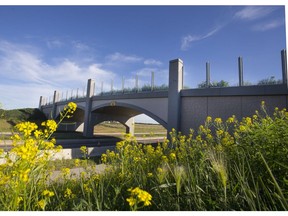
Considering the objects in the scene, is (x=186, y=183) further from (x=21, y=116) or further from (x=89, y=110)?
(x=21, y=116)

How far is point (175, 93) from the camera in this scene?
14.0 metres

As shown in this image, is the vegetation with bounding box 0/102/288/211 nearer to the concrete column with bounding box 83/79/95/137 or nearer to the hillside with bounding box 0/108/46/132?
the concrete column with bounding box 83/79/95/137

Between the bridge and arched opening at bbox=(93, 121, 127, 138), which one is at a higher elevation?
the bridge

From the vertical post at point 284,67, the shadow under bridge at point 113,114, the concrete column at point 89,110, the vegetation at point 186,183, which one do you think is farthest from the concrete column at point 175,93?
the concrete column at point 89,110

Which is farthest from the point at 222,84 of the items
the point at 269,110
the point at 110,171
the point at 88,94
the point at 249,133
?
the point at 88,94

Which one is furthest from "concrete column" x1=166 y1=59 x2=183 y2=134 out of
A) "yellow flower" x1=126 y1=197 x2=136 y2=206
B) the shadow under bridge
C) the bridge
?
"yellow flower" x1=126 y1=197 x2=136 y2=206

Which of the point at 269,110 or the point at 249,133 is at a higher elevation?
the point at 269,110

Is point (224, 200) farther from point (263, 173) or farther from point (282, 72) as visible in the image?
point (282, 72)

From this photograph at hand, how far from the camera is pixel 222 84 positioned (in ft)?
38.9

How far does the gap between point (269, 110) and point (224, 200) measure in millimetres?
9806

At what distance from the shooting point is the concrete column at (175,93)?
13.7 m

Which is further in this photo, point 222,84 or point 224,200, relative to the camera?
point 222,84

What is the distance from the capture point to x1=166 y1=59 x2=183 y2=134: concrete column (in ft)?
45.0

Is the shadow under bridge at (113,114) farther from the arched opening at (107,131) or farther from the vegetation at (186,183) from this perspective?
the vegetation at (186,183)
